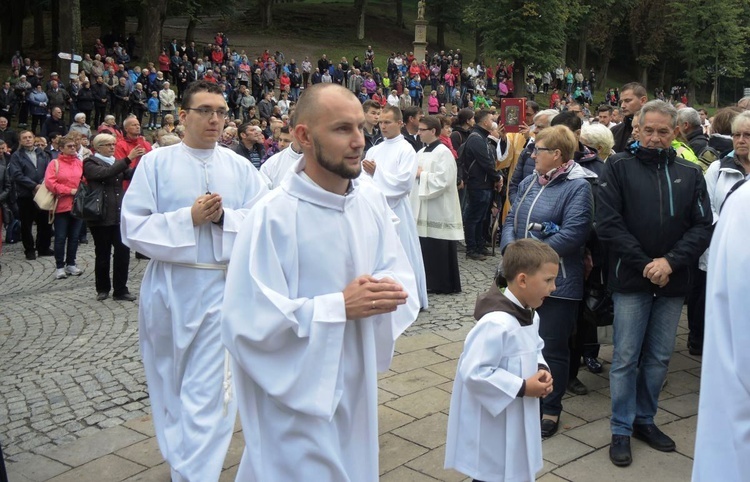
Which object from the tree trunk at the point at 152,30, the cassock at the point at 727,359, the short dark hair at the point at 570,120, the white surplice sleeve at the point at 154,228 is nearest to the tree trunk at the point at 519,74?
the tree trunk at the point at 152,30

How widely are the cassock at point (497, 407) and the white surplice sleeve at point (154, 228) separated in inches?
70.1

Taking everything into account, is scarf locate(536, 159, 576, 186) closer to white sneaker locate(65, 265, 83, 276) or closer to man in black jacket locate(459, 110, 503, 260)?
man in black jacket locate(459, 110, 503, 260)

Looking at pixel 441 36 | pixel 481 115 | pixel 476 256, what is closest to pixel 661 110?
pixel 481 115

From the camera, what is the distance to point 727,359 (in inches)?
104

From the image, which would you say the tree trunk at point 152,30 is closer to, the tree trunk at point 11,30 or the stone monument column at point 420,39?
the tree trunk at point 11,30

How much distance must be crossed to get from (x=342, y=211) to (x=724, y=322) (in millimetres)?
1501

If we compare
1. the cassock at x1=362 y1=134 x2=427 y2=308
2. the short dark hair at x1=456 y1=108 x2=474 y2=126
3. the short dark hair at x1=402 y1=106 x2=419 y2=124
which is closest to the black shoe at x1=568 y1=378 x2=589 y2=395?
the cassock at x1=362 y1=134 x2=427 y2=308

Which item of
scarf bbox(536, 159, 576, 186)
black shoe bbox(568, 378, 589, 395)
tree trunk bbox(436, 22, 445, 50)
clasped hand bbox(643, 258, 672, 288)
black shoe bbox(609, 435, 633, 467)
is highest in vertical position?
tree trunk bbox(436, 22, 445, 50)

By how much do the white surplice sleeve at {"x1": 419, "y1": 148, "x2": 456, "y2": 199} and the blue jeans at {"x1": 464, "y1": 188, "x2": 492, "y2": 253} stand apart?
2.15 metres

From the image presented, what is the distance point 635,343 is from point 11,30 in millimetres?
37743

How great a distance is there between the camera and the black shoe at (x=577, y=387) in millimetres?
6133

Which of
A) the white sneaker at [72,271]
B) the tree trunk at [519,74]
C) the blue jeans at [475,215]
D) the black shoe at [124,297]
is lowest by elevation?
the white sneaker at [72,271]

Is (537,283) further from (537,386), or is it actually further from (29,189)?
(29,189)

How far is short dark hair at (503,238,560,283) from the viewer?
4.06 m
